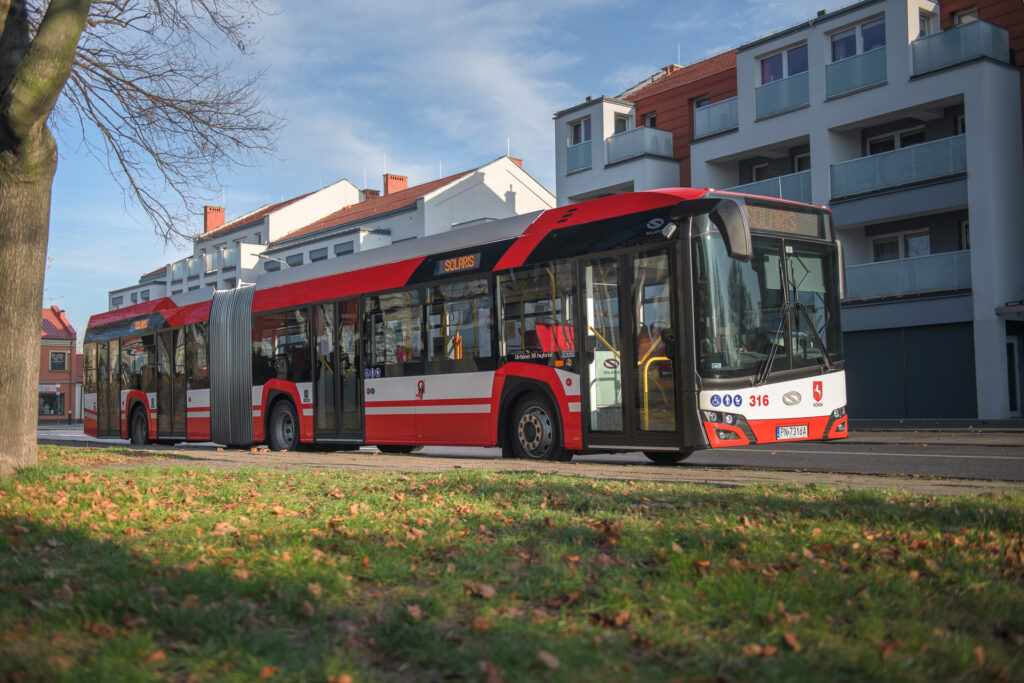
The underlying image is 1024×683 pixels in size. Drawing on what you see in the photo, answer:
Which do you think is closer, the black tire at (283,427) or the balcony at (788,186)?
the black tire at (283,427)

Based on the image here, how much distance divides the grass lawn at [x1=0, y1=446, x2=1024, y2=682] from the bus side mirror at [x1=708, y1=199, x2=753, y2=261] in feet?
12.2

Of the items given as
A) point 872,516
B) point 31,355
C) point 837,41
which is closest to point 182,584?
point 872,516

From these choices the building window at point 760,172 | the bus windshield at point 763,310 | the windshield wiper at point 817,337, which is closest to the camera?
the bus windshield at point 763,310

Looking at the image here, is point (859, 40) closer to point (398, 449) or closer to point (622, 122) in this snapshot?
point (622, 122)

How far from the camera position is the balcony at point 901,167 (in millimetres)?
25516

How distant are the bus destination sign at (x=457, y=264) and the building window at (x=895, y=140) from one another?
60.5 ft

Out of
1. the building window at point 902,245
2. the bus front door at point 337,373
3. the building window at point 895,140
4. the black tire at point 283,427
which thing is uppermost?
the building window at point 895,140

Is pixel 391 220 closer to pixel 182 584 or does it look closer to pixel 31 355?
pixel 31 355

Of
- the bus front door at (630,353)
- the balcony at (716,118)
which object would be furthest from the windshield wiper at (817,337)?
the balcony at (716,118)

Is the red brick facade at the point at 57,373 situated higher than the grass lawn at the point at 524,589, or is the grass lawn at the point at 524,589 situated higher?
the red brick facade at the point at 57,373

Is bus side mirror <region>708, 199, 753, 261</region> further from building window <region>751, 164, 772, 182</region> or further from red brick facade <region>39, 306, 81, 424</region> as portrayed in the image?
red brick facade <region>39, 306, 81, 424</region>

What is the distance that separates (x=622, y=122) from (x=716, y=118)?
19.1ft

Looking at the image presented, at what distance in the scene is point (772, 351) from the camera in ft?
36.4

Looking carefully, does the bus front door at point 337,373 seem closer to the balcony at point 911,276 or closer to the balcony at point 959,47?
the balcony at point 911,276
